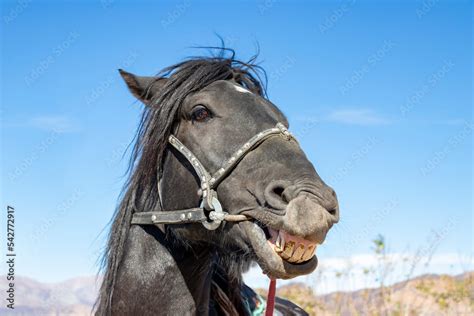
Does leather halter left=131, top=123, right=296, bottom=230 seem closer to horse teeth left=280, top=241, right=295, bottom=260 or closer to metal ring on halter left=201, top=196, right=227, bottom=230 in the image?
metal ring on halter left=201, top=196, right=227, bottom=230

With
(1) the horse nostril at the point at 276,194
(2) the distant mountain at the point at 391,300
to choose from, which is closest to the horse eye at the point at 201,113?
(1) the horse nostril at the point at 276,194

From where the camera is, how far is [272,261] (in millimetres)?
3682

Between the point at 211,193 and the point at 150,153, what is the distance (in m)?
0.63

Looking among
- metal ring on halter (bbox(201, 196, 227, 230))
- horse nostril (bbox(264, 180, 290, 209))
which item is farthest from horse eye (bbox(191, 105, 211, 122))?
horse nostril (bbox(264, 180, 290, 209))

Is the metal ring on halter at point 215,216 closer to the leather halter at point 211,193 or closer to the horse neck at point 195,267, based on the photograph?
the leather halter at point 211,193

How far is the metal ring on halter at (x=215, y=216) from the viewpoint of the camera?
13.0 feet

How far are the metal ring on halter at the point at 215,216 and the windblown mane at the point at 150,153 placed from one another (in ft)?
1.63

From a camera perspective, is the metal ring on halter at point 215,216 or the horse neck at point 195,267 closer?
the metal ring on halter at point 215,216

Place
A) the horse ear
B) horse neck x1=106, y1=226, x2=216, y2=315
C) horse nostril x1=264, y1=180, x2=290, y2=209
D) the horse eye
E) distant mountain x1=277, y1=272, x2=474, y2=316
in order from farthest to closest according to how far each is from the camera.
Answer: distant mountain x1=277, y1=272, x2=474, y2=316
the horse ear
the horse eye
horse neck x1=106, y1=226, x2=216, y2=315
horse nostril x1=264, y1=180, x2=290, y2=209

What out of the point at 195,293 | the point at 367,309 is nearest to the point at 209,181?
the point at 195,293

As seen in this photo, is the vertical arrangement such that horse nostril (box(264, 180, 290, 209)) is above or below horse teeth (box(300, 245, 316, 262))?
above

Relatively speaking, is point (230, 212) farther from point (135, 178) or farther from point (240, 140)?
point (135, 178)

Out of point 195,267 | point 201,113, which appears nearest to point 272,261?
point 195,267

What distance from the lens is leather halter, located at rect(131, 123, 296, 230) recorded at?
157 inches
